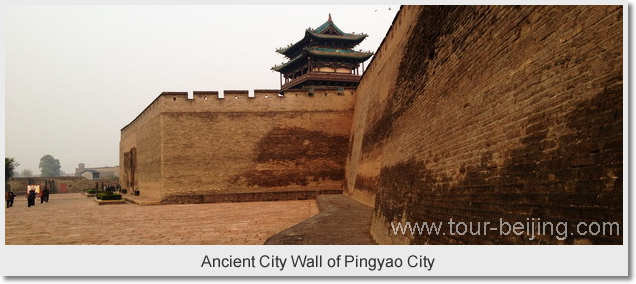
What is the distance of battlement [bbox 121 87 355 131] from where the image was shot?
18938 mm

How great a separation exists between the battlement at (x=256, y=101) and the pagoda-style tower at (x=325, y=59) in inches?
267

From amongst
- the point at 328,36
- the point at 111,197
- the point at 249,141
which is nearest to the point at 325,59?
the point at 328,36

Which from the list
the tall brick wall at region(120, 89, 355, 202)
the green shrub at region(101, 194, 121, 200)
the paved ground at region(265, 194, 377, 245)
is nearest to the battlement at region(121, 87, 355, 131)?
the tall brick wall at region(120, 89, 355, 202)

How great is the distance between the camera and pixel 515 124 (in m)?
3.37

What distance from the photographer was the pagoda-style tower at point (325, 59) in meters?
27.4

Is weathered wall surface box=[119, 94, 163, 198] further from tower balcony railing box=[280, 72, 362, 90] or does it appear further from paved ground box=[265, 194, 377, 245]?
paved ground box=[265, 194, 377, 245]

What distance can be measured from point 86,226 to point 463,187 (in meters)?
9.13

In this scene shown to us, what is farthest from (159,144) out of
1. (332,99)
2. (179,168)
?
(332,99)

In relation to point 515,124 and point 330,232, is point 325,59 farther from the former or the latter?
point 515,124

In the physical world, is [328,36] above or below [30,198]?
above

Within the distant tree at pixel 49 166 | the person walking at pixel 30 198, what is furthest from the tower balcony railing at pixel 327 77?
the distant tree at pixel 49 166

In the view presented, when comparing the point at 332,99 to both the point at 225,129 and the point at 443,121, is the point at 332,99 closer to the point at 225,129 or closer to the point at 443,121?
the point at 225,129

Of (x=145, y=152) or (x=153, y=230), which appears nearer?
(x=153, y=230)

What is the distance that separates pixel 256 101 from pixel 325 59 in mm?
9990
